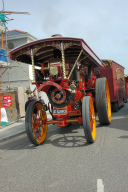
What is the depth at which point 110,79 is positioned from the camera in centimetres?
1078

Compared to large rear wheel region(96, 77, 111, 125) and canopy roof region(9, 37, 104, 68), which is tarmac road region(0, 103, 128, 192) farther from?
canopy roof region(9, 37, 104, 68)

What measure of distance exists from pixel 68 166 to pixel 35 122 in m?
2.10

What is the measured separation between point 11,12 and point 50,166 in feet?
49.2

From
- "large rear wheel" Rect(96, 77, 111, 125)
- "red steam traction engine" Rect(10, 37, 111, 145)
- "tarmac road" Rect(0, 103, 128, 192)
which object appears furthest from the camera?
"large rear wheel" Rect(96, 77, 111, 125)

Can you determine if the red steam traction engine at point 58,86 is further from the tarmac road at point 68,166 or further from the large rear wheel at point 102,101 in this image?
the tarmac road at point 68,166

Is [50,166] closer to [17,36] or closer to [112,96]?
[112,96]

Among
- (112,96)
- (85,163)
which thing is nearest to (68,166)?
(85,163)

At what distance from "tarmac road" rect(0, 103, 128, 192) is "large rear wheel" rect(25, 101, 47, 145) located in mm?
271

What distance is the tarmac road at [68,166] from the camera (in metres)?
2.90

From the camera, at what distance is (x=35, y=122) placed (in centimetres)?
548

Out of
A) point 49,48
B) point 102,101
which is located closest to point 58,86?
point 49,48

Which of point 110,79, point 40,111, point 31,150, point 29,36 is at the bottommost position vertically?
point 31,150

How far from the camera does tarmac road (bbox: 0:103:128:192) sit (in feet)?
9.51

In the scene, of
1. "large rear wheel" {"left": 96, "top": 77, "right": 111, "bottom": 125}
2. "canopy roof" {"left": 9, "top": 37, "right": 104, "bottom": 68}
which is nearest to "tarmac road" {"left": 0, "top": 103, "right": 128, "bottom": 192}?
"large rear wheel" {"left": 96, "top": 77, "right": 111, "bottom": 125}
